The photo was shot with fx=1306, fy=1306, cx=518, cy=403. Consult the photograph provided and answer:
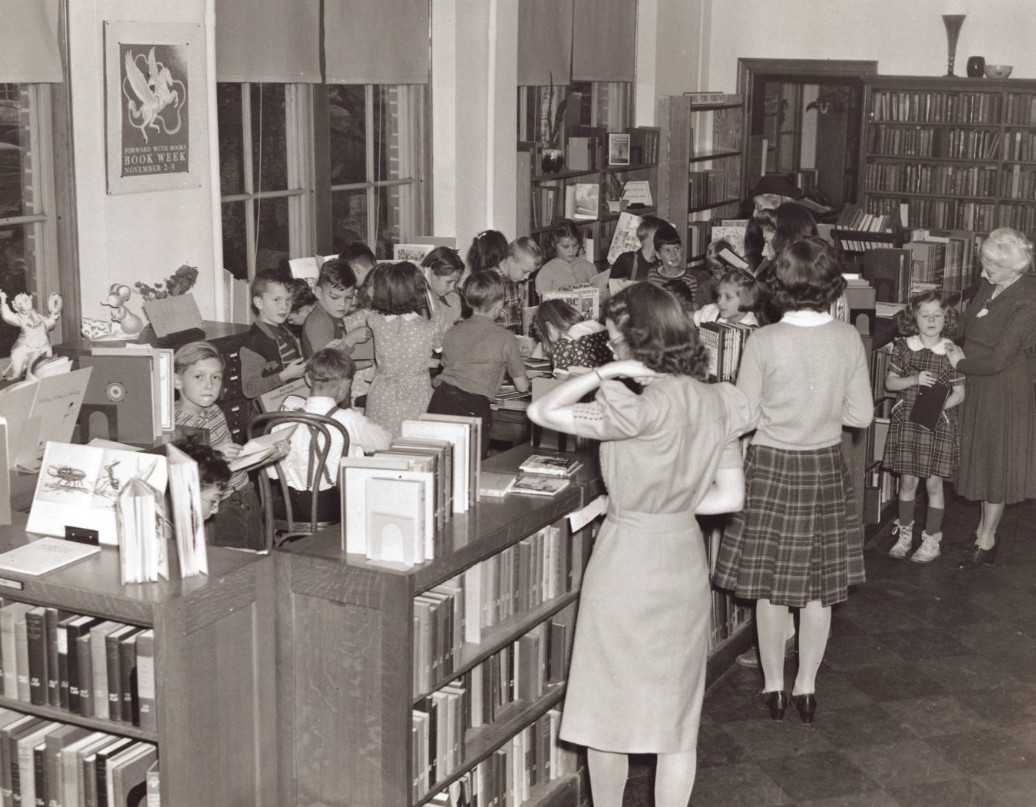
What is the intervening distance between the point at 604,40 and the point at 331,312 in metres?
5.11

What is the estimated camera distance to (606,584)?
353 cm

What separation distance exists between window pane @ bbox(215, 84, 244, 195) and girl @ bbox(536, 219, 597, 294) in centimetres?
201

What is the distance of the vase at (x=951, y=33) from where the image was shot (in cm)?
1088

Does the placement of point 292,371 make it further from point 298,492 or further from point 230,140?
point 230,140

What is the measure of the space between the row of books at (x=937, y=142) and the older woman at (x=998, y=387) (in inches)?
206

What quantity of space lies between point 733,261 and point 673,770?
5.44m

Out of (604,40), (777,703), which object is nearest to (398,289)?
(777,703)

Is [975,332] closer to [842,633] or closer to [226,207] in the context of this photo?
[842,633]

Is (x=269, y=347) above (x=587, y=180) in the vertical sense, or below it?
below

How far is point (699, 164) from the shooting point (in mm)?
11812

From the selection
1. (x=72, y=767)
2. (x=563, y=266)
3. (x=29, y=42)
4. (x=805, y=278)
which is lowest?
(x=72, y=767)

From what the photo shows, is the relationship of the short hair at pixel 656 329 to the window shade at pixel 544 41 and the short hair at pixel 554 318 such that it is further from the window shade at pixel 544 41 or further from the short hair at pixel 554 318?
the window shade at pixel 544 41

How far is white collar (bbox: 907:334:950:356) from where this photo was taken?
6.24 metres

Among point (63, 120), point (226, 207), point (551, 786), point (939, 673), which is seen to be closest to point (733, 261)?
point (226, 207)
